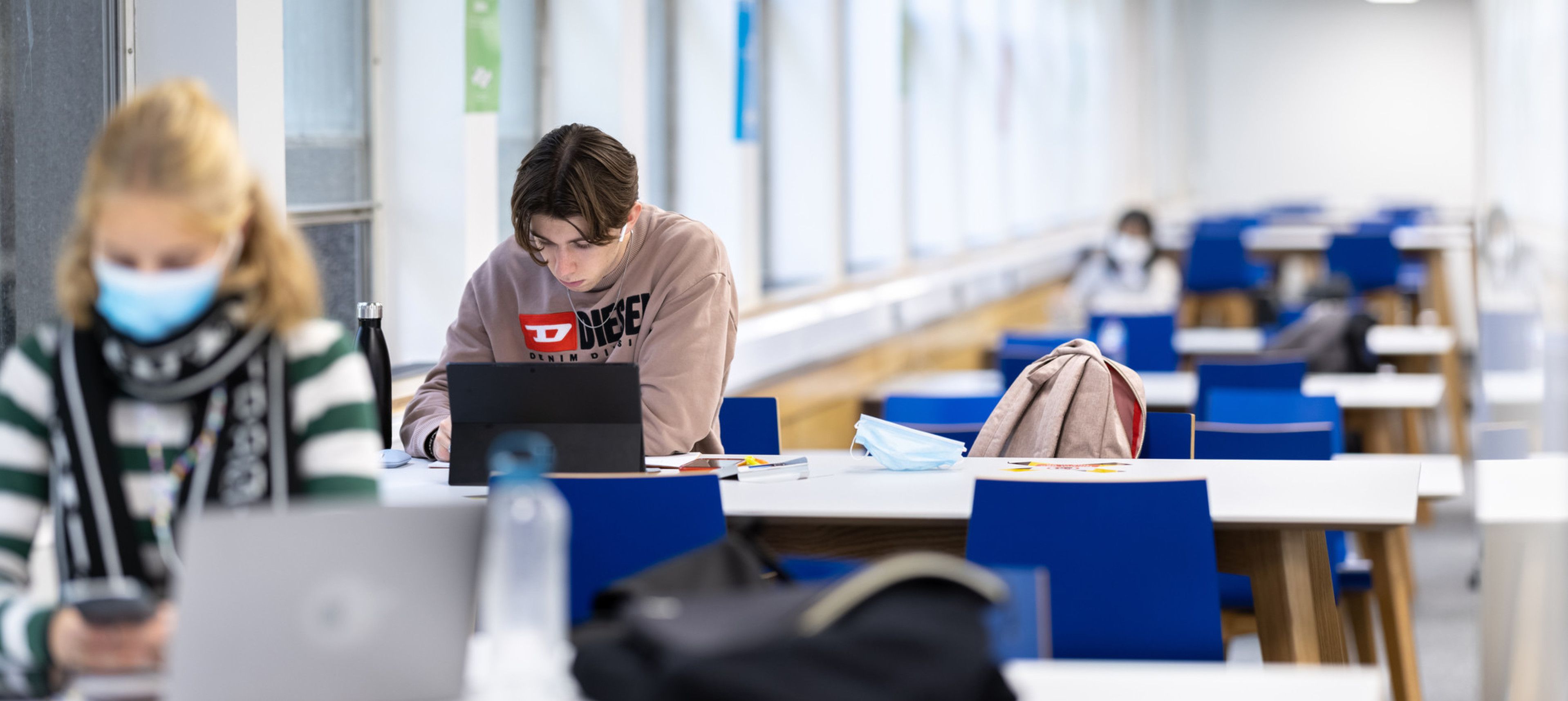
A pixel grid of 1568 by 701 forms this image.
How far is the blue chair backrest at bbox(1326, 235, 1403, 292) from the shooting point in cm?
943

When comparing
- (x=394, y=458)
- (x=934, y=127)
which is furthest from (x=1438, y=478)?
(x=934, y=127)

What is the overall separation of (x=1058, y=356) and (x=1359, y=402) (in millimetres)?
2112

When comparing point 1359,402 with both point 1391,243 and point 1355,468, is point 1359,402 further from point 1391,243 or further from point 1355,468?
point 1391,243

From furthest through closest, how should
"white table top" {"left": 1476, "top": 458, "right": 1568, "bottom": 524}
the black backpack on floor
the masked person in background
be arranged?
the masked person in background
"white table top" {"left": 1476, "top": 458, "right": 1568, "bottom": 524}
the black backpack on floor

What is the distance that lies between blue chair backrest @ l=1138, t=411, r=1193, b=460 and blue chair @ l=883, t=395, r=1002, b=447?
1.54 feet

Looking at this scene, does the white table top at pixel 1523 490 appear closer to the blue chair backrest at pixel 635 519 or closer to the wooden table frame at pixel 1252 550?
the wooden table frame at pixel 1252 550

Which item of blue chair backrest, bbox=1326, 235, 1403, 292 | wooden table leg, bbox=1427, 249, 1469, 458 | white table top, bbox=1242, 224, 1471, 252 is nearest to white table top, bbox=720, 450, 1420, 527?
wooden table leg, bbox=1427, 249, 1469, 458

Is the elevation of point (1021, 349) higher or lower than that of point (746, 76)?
lower

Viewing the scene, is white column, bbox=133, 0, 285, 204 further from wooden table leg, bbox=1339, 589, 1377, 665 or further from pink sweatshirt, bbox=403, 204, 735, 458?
wooden table leg, bbox=1339, 589, 1377, 665

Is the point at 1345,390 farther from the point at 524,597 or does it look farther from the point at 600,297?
the point at 524,597

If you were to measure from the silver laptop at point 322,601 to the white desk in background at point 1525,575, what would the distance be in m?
1.44

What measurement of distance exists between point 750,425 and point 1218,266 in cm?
669

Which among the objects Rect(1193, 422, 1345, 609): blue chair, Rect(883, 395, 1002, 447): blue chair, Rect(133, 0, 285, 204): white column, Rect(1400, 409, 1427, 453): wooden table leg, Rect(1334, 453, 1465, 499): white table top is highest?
Rect(133, 0, 285, 204): white column

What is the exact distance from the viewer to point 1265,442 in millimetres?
3635
